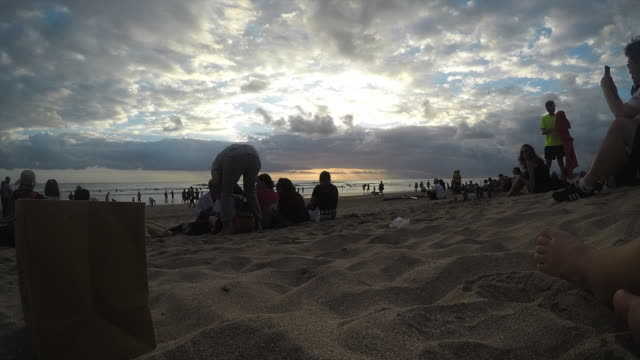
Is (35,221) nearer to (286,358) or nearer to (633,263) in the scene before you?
(286,358)

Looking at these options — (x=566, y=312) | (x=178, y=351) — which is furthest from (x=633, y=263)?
(x=178, y=351)

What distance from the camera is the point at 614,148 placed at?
10.5 ft

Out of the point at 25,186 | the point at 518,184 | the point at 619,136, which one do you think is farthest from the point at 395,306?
the point at 518,184

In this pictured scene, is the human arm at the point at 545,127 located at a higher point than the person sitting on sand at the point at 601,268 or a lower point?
higher

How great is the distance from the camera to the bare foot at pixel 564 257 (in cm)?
144

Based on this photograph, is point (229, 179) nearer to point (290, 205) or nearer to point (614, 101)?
point (290, 205)

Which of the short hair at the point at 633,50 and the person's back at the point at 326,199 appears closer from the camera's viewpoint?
the short hair at the point at 633,50

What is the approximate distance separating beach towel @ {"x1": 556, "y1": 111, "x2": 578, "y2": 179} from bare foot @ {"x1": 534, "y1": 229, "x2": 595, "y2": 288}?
20.6 feet

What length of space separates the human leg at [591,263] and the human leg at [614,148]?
2.12m

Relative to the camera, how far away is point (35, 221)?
40.4 inches

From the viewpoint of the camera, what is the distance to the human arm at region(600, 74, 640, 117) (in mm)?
3152

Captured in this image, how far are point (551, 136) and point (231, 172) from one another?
5881 millimetres

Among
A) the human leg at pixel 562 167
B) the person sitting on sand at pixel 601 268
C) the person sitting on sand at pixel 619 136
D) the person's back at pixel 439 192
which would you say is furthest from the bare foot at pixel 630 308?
the person's back at pixel 439 192

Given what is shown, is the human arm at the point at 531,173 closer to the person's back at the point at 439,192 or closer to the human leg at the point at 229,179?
the human leg at the point at 229,179
